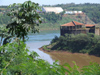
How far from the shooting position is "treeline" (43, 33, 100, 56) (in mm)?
31750

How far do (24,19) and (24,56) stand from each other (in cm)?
249

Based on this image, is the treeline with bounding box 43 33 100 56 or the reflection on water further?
the treeline with bounding box 43 33 100 56

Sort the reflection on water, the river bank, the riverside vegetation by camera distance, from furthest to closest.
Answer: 1. the reflection on water
2. the river bank
3. the riverside vegetation

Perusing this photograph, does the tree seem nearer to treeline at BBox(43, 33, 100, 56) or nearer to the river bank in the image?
the river bank

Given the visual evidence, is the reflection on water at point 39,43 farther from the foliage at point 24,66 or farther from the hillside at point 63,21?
the hillside at point 63,21

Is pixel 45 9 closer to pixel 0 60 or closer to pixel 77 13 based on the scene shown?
pixel 77 13

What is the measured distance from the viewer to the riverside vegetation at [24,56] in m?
2.41

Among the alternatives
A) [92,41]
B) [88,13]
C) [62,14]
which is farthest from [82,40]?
[88,13]

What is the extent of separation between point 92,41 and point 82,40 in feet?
5.14

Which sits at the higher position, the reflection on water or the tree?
the tree

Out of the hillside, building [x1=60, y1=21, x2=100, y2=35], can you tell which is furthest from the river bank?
the hillside

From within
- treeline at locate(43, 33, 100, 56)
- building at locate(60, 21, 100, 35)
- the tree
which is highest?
the tree

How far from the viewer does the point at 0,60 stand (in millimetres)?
4195

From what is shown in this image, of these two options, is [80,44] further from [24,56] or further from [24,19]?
[24,56]
